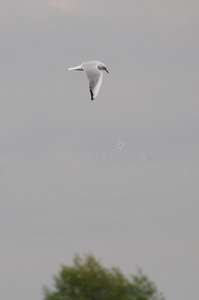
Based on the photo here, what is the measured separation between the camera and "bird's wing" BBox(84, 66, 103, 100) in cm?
7862

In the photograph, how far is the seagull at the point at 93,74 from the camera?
78688 millimetres

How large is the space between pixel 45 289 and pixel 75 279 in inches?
110

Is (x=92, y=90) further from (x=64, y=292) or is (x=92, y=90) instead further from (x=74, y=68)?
(x=64, y=292)

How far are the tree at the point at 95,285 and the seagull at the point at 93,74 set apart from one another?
18.7 m

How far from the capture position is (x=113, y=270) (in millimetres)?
98125

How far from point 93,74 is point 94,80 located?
71 cm

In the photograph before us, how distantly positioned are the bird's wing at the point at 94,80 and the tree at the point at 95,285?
783 inches

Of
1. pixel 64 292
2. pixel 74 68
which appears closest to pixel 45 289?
pixel 64 292

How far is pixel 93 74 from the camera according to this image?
79812 mm

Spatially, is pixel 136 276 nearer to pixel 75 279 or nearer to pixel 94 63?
pixel 75 279

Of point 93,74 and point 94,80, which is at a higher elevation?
point 93,74

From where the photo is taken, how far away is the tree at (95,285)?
96.1 m

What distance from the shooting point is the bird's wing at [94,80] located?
78.6 m

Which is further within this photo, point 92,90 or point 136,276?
point 136,276
